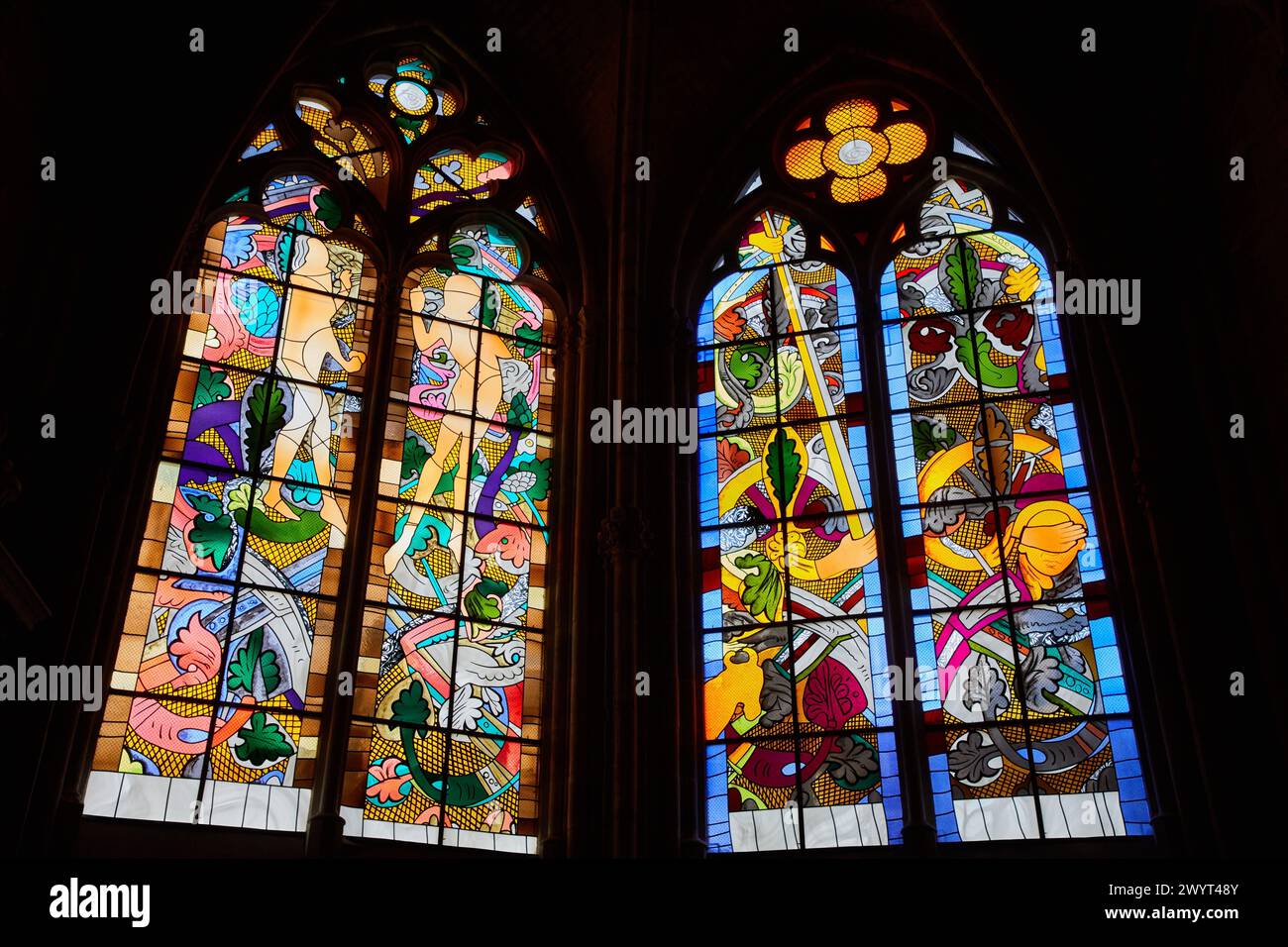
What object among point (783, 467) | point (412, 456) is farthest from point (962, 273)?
point (412, 456)

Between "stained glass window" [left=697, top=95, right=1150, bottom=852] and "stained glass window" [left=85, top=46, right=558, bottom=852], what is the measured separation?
1.36m

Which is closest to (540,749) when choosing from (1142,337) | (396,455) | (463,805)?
(463,805)

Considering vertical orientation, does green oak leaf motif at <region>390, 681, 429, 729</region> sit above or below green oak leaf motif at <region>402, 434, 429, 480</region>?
below

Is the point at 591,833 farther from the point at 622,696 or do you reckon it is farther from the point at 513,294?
the point at 513,294

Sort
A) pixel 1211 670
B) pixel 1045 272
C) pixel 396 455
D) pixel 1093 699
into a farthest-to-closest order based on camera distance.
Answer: pixel 1045 272, pixel 396 455, pixel 1093 699, pixel 1211 670

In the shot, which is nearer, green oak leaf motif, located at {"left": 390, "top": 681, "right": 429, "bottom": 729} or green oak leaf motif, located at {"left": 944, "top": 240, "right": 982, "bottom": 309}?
green oak leaf motif, located at {"left": 390, "top": 681, "right": 429, "bottom": 729}

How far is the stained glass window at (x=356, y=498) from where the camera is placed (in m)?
Answer: 9.50

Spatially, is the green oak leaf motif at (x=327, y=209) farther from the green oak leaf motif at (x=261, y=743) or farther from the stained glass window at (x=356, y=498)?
the green oak leaf motif at (x=261, y=743)

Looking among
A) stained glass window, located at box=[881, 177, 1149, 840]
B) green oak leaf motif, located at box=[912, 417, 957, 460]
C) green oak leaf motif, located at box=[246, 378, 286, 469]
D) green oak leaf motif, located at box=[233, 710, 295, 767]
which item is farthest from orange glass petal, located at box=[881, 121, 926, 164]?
green oak leaf motif, located at box=[233, 710, 295, 767]

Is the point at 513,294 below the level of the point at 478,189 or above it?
below

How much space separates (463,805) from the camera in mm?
9766

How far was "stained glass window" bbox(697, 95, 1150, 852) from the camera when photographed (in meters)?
9.68

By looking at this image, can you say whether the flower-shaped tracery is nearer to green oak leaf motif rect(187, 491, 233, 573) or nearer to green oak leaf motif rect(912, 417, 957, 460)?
green oak leaf motif rect(912, 417, 957, 460)
